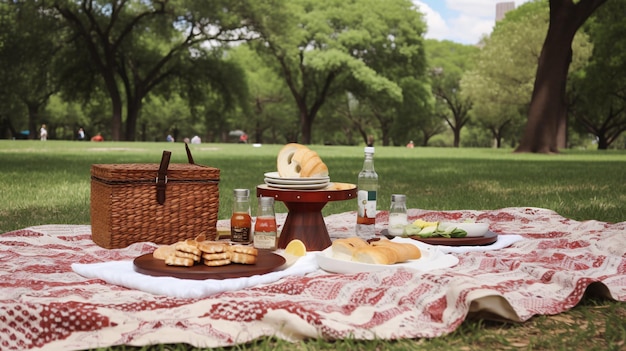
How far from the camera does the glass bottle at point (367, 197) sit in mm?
4613

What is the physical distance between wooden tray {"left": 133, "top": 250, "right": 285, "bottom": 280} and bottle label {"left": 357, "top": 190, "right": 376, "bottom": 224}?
947 mm

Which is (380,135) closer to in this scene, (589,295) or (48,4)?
(48,4)

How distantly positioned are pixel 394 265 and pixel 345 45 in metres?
38.4

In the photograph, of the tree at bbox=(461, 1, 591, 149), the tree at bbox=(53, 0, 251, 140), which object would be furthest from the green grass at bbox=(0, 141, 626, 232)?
the tree at bbox=(53, 0, 251, 140)

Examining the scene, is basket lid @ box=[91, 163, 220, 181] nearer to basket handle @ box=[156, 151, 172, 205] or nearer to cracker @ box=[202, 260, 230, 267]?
basket handle @ box=[156, 151, 172, 205]

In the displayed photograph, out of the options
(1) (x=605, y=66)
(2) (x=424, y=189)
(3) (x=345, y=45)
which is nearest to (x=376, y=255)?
(2) (x=424, y=189)

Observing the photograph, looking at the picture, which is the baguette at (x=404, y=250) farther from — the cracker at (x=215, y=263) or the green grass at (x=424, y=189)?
the green grass at (x=424, y=189)

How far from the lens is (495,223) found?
6070 millimetres

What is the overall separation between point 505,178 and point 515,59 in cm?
2115

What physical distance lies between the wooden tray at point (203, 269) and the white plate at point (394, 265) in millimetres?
263

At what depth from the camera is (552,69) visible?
21125 millimetres

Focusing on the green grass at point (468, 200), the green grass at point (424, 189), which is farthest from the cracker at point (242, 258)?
the green grass at point (424, 189)

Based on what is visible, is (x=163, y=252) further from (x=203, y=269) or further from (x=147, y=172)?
(x=147, y=172)

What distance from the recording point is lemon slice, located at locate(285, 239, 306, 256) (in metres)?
4.30
